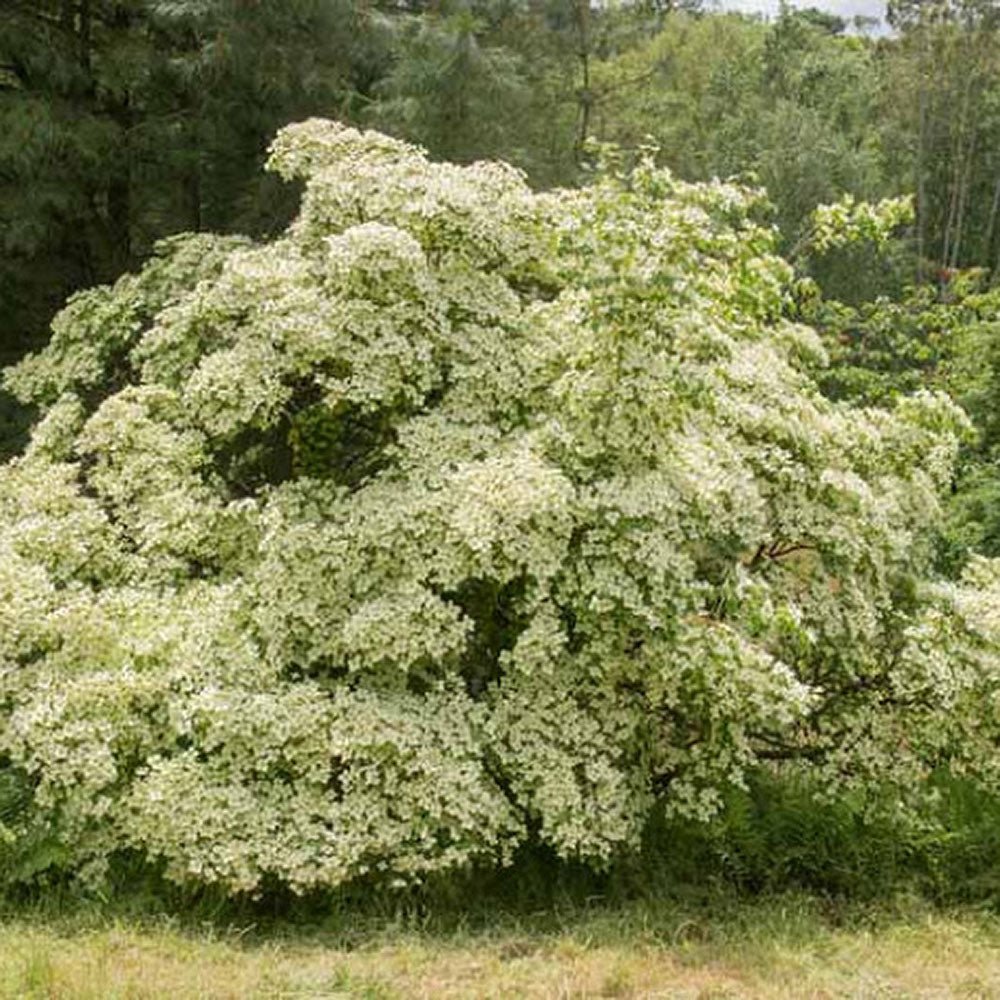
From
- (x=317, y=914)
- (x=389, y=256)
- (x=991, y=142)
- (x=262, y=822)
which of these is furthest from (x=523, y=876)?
(x=991, y=142)

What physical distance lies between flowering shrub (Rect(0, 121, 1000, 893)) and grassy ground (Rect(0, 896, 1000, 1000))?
330 mm

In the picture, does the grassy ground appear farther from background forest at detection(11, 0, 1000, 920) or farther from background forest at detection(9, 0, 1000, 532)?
background forest at detection(9, 0, 1000, 532)

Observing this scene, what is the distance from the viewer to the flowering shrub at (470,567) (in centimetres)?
568

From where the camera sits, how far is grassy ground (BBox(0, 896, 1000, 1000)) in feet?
15.6

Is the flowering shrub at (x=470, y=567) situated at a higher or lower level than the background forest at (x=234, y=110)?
lower

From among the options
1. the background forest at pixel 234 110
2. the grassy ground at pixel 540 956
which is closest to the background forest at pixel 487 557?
the grassy ground at pixel 540 956

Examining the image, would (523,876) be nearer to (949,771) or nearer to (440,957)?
(440,957)

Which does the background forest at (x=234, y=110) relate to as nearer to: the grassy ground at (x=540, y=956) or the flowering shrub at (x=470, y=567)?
the flowering shrub at (x=470, y=567)

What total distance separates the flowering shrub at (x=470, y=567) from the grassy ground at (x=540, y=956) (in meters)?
0.33

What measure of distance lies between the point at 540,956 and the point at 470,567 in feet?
5.58

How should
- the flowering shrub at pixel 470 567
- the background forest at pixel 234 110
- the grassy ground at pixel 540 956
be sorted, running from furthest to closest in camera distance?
the background forest at pixel 234 110 < the flowering shrub at pixel 470 567 < the grassy ground at pixel 540 956

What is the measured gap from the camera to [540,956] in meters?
5.32

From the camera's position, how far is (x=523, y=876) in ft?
21.0

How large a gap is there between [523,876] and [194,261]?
5.02 metres
